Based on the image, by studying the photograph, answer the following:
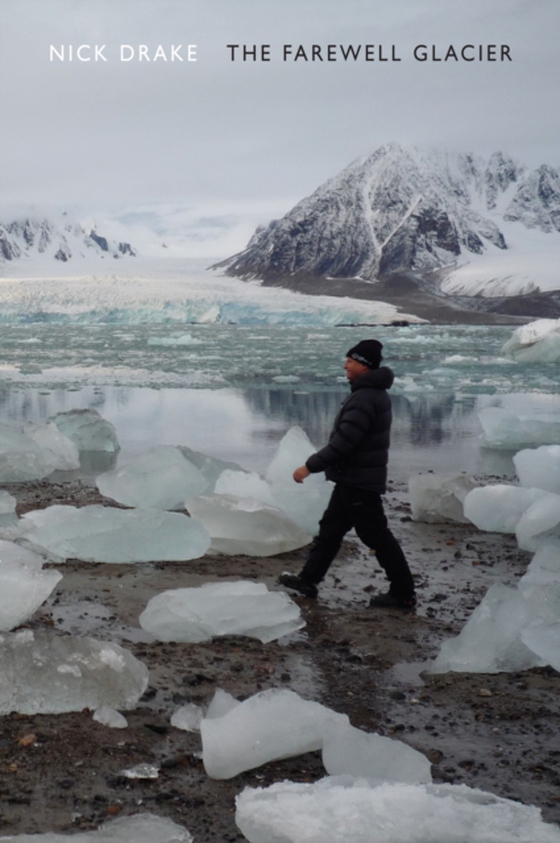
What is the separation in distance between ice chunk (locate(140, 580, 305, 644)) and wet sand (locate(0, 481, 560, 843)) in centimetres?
6

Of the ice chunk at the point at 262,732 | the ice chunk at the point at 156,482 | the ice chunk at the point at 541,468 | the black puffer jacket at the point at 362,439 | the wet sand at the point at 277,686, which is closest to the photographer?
the wet sand at the point at 277,686

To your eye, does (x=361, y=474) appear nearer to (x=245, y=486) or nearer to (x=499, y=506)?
(x=245, y=486)

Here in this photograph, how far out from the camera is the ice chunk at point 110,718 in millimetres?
2977

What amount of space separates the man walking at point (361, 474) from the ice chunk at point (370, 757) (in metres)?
1.65

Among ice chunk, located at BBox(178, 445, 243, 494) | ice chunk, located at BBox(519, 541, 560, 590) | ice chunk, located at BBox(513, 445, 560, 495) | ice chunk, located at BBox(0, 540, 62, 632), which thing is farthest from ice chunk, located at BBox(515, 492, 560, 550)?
ice chunk, located at BBox(0, 540, 62, 632)

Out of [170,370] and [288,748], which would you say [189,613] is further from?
[170,370]

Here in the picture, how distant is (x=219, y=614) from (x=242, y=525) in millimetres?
1334

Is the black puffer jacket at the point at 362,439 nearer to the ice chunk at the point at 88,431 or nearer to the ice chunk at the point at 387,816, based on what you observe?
the ice chunk at the point at 387,816

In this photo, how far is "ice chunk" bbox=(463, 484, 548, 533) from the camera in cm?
584

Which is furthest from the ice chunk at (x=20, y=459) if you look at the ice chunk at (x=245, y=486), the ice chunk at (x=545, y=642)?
the ice chunk at (x=545, y=642)

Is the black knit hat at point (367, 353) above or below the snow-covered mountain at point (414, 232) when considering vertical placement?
below

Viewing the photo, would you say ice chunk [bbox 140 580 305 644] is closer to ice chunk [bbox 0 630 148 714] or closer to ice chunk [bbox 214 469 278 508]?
ice chunk [bbox 0 630 148 714]

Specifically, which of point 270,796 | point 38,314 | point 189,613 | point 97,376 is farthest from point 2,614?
point 38,314

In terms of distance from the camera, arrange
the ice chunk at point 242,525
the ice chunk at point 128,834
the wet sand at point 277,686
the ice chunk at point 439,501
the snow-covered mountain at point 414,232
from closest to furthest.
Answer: the ice chunk at point 128,834, the wet sand at point 277,686, the ice chunk at point 242,525, the ice chunk at point 439,501, the snow-covered mountain at point 414,232
